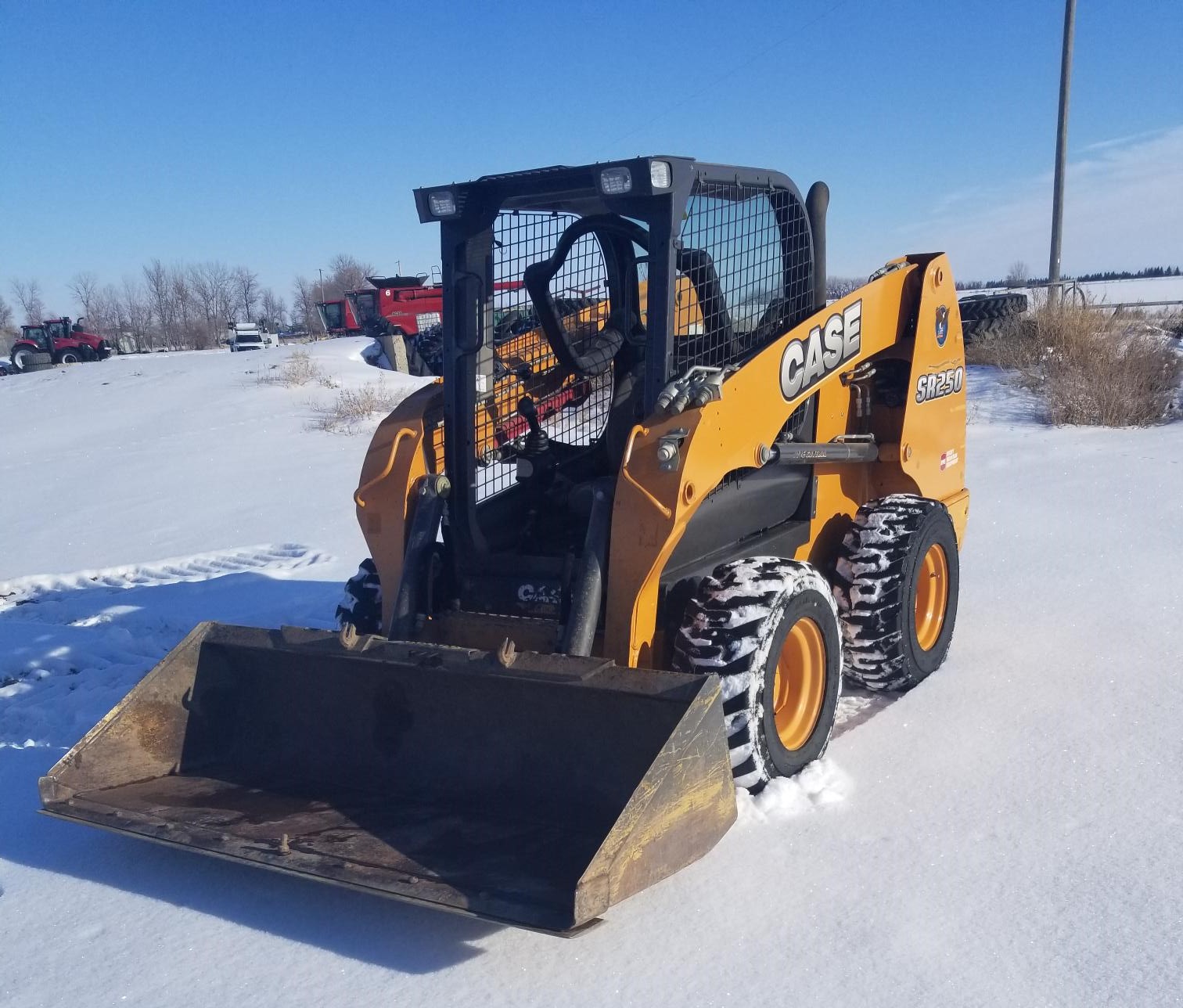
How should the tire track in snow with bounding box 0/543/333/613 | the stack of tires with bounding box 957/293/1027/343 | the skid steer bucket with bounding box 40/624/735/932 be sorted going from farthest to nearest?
the stack of tires with bounding box 957/293/1027/343 < the tire track in snow with bounding box 0/543/333/613 < the skid steer bucket with bounding box 40/624/735/932

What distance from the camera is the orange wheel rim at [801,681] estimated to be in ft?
12.4

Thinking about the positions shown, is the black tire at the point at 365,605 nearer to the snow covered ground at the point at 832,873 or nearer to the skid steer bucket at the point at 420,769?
the skid steer bucket at the point at 420,769

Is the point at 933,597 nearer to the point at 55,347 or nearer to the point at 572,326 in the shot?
the point at 572,326

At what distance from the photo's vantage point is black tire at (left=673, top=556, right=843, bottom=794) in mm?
3326

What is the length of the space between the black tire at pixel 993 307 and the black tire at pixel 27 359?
121 feet

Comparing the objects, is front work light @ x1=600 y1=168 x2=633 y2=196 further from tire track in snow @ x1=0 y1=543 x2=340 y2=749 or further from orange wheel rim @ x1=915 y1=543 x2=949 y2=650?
tire track in snow @ x1=0 y1=543 x2=340 y2=749

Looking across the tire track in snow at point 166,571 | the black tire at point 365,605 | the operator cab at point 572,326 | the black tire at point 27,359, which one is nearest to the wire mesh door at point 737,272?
the operator cab at point 572,326

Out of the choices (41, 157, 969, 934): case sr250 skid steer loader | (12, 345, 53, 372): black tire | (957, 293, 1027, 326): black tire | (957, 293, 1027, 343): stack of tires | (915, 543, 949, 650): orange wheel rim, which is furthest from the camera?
(12, 345, 53, 372): black tire

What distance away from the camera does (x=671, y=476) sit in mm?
3441

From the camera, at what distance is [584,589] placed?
3.51 metres

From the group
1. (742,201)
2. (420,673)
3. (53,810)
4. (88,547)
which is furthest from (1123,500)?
(88,547)

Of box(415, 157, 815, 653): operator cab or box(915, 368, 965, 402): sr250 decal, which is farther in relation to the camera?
box(915, 368, 965, 402): sr250 decal

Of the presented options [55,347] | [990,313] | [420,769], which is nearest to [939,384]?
[420,769]

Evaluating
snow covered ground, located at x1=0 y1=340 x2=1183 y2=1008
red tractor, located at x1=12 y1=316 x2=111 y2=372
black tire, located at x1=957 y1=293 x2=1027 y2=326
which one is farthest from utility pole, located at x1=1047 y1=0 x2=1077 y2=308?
red tractor, located at x1=12 y1=316 x2=111 y2=372
